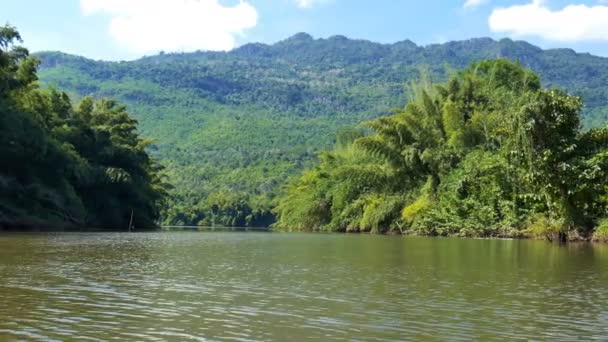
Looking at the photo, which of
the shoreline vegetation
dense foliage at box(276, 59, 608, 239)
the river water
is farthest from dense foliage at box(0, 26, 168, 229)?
→ the river water

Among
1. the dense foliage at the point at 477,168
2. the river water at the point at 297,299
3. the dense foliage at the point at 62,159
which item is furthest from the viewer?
the dense foliage at the point at 62,159

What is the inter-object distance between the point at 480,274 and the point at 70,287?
9.27 m

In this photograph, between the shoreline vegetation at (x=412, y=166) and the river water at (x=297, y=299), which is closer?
the river water at (x=297, y=299)

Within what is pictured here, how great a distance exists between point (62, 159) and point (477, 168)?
93.1 ft

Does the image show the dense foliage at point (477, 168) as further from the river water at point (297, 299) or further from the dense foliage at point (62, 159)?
the dense foliage at point (62, 159)

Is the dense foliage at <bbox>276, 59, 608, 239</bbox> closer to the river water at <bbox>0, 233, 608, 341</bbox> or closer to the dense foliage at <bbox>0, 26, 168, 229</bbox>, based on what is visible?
the river water at <bbox>0, 233, 608, 341</bbox>

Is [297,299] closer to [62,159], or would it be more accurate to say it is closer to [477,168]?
[477,168]

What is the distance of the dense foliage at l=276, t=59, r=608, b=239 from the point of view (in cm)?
3256

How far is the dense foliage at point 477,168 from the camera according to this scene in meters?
32.6

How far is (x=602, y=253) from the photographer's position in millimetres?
24203

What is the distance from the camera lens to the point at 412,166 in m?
50.5

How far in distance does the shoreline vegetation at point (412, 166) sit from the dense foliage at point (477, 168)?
8 centimetres

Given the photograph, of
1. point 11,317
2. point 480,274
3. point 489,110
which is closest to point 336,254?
point 480,274

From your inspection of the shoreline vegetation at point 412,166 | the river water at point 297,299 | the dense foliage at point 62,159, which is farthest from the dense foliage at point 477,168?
the dense foliage at point 62,159
